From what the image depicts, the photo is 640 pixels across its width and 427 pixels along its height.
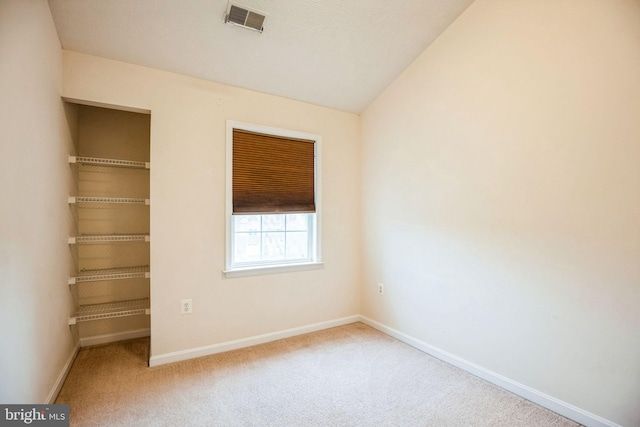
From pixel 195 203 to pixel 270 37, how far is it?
149cm

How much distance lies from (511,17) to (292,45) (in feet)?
5.32

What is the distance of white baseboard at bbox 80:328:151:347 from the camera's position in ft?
9.32

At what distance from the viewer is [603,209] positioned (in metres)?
1.76

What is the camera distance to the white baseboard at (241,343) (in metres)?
2.52

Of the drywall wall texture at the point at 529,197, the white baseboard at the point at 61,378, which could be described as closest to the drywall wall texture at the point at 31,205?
the white baseboard at the point at 61,378

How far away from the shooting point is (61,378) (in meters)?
2.17

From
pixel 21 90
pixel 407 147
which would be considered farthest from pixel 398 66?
pixel 21 90

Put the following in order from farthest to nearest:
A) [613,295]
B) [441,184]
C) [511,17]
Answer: [441,184]
[511,17]
[613,295]

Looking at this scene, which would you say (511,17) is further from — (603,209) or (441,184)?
(603,209)

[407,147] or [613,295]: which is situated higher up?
[407,147]

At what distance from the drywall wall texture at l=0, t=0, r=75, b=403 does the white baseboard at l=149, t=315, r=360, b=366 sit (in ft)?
2.27

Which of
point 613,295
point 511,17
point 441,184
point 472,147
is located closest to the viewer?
point 613,295

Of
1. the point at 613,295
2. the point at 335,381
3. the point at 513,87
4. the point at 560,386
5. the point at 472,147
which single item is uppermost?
the point at 513,87
